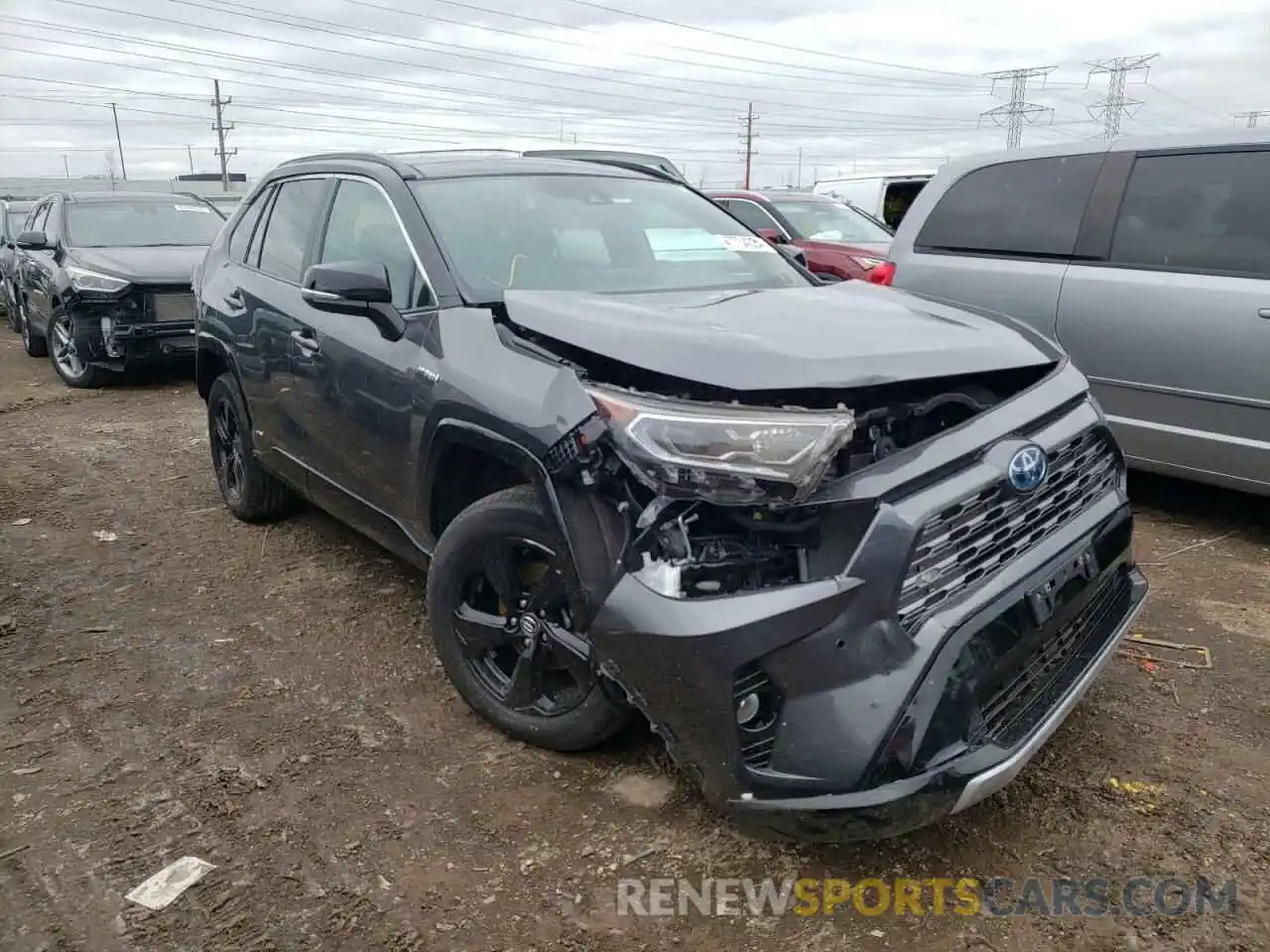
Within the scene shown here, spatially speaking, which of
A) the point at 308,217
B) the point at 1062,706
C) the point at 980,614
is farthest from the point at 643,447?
the point at 308,217

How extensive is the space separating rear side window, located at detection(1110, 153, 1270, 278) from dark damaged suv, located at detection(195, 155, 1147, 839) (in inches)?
84.6

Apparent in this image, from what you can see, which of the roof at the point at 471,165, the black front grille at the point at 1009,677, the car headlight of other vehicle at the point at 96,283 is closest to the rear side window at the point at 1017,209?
the roof at the point at 471,165

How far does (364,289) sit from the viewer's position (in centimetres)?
310

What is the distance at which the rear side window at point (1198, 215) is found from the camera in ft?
14.6

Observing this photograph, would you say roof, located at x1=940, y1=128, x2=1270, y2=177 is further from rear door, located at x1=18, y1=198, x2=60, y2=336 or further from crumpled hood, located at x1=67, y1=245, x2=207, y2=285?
rear door, located at x1=18, y1=198, x2=60, y2=336

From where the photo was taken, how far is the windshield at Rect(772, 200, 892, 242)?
33.9ft

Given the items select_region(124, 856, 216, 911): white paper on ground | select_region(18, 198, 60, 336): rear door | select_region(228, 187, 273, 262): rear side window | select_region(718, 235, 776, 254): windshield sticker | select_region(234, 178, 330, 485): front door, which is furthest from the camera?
select_region(18, 198, 60, 336): rear door

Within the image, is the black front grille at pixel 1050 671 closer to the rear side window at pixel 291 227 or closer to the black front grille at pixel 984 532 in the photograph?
the black front grille at pixel 984 532

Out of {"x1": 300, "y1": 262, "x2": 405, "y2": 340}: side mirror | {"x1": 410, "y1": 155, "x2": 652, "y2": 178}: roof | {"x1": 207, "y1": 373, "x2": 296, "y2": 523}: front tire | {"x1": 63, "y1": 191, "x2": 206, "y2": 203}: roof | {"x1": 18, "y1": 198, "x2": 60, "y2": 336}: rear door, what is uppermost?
{"x1": 410, "y1": 155, "x2": 652, "y2": 178}: roof

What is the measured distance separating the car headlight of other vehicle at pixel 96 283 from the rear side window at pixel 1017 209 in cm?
655

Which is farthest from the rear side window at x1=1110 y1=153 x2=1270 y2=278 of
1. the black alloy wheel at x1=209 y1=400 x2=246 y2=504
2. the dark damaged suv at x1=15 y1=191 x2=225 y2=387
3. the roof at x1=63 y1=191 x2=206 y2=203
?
the roof at x1=63 y1=191 x2=206 y2=203

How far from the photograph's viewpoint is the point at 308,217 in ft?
13.7

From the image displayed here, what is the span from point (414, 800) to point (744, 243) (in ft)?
7.77

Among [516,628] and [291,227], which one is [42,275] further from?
[516,628]
